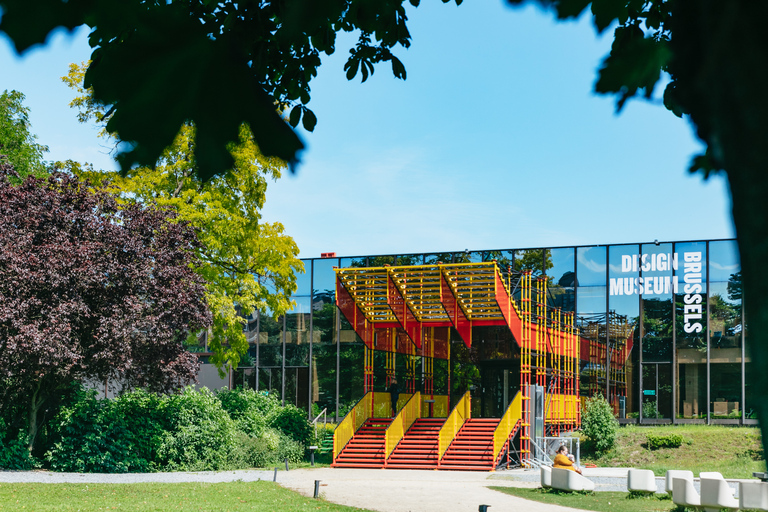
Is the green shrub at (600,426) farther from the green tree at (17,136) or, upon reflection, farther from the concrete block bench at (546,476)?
the green tree at (17,136)

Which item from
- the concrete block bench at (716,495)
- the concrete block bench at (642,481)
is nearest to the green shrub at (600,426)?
the concrete block bench at (642,481)

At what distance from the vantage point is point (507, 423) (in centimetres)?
2392

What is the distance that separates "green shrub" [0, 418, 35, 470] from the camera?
19891 millimetres

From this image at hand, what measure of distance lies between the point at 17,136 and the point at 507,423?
2419 centimetres

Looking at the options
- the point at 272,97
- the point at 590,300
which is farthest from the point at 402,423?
the point at 272,97

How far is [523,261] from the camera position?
111ft

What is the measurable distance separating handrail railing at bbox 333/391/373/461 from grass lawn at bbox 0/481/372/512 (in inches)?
265

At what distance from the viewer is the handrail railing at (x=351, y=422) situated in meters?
24.8

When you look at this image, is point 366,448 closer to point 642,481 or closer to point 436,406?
point 436,406

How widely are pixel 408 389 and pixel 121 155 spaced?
27431 mm

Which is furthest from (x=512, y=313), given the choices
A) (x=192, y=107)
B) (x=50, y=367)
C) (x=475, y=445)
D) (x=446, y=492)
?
(x=192, y=107)

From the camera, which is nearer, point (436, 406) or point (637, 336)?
point (436, 406)

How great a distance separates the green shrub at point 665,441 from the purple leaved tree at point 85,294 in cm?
1479

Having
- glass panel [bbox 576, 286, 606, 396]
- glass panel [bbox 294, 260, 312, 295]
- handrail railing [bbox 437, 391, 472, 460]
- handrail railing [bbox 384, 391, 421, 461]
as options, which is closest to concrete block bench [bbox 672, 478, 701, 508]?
handrail railing [bbox 437, 391, 472, 460]
